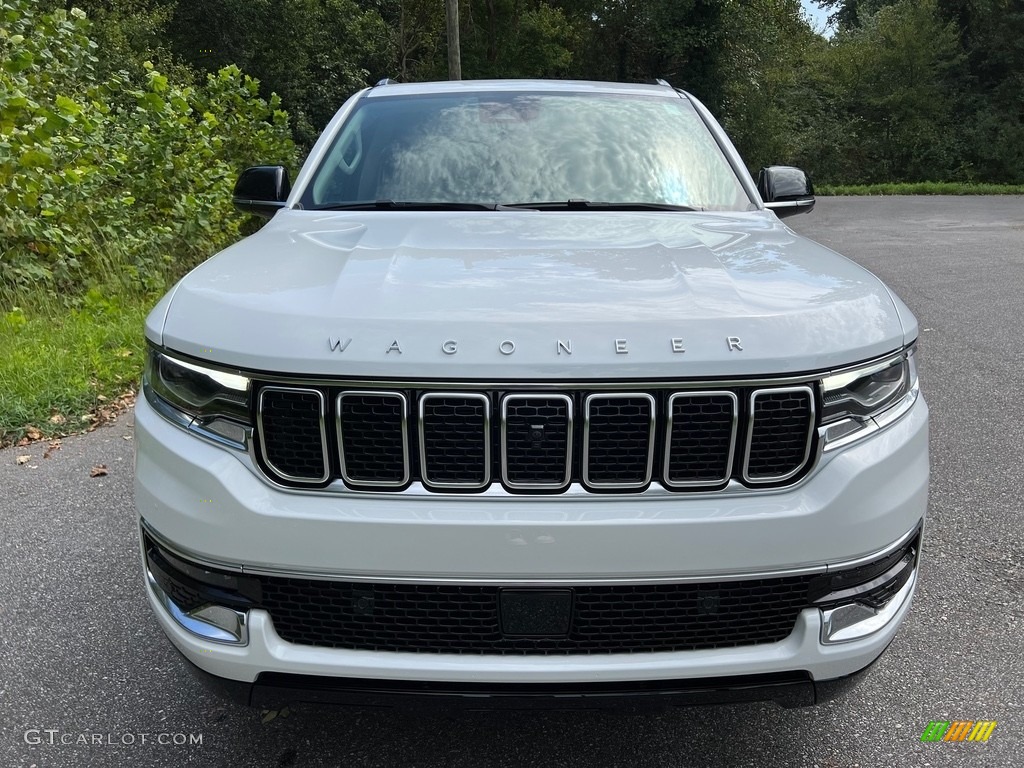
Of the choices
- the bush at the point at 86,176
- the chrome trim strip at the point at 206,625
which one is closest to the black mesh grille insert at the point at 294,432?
the chrome trim strip at the point at 206,625

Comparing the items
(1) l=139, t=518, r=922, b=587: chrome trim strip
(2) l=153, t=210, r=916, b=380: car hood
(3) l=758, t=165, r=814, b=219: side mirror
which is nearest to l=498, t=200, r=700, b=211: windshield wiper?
(2) l=153, t=210, r=916, b=380: car hood

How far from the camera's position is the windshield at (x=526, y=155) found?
3084mm

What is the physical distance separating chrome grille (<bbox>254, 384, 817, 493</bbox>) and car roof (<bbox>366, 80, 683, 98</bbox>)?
225 cm

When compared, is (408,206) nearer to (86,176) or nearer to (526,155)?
(526,155)

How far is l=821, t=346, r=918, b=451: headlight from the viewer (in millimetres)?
1889

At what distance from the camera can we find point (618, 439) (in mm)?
1818

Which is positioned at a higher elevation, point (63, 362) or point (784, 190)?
point (784, 190)

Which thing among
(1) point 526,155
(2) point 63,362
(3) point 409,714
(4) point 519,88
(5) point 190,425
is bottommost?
(2) point 63,362

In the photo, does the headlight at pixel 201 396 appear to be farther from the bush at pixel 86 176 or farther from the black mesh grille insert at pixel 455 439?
the bush at pixel 86 176

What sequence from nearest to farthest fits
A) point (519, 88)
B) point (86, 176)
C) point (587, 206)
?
point (587, 206) < point (519, 88) < point (86, 176)

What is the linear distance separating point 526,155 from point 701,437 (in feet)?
5.70

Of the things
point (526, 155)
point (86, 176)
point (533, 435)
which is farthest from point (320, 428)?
point (86, 176)

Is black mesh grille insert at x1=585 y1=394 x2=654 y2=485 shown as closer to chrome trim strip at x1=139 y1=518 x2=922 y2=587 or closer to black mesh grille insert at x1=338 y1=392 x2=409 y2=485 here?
chrome trim strip at x1=139 y1=518 x2=922 y2=587

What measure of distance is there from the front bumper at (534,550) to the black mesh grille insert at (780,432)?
0.05 m
